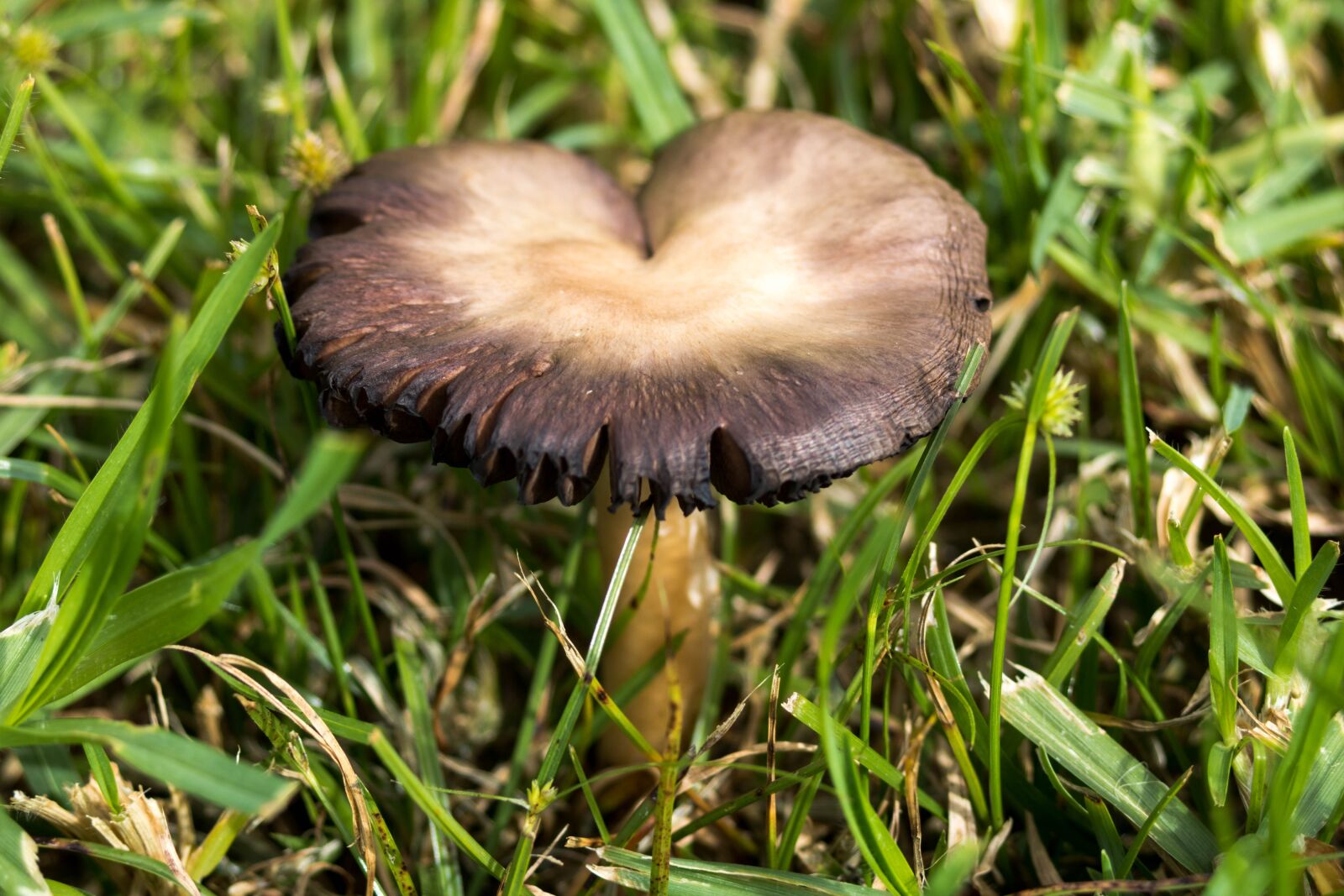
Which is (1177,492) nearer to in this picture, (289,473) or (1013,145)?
(1013,145)

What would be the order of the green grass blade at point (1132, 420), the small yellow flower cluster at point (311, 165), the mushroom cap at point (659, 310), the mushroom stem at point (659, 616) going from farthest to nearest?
1. the small yellow flower cluster at point (311, 165)
2. the mushroom stem at point (659, 616)
3. the green grass blade at point (1132, 420)
4. the mushroom cap at point (659, 310)

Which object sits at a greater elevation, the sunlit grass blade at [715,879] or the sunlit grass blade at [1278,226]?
the sunlit grass blade at [1278,226]

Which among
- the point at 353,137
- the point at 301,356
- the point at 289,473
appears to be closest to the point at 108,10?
the point at 353,137

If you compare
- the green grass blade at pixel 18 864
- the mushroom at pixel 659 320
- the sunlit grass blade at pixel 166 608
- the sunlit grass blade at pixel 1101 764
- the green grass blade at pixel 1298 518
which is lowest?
the sunlit grass blade at pixel 1101 764

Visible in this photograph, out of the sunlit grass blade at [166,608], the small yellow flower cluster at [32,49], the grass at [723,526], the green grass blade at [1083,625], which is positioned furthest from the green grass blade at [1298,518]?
the small yellow flower cluster at [32,49]

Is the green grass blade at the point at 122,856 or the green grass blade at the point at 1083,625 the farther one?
the green grass blade at the point at 1083,625

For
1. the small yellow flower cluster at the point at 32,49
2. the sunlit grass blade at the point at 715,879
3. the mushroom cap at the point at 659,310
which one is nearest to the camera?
the mushroom cap at the point at 659,310

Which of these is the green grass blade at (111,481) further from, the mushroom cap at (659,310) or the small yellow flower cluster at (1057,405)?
the small yellow flower cluster at (1057,405)

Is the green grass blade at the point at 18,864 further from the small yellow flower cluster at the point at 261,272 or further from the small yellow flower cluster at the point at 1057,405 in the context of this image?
the small yellow flower cluster at the point at 1057,405
